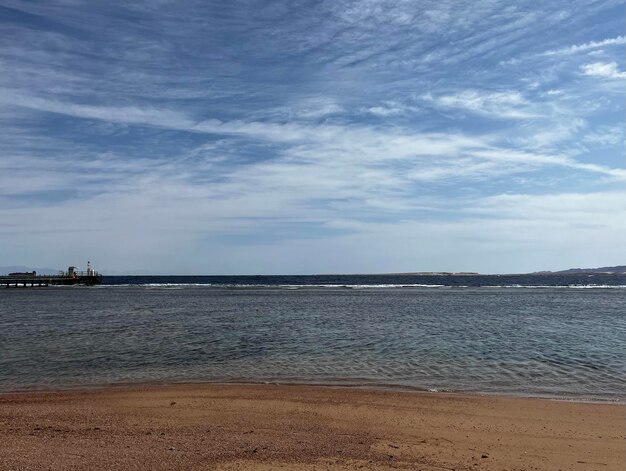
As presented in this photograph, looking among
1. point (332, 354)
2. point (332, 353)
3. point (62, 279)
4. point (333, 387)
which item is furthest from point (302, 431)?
point (62, 279)

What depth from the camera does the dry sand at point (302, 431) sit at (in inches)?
312

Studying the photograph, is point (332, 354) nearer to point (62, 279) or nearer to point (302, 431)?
point (302, 431)

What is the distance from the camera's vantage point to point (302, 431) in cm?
972

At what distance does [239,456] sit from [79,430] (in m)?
3.50

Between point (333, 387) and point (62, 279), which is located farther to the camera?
point (62, 279)

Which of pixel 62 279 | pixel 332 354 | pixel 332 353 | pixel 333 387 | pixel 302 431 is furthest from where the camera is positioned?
pixel 62 279

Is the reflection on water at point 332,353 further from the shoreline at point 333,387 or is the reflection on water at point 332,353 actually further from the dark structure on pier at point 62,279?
the dark structure on pier at point 62,279

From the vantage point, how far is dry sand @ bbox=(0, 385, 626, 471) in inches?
312

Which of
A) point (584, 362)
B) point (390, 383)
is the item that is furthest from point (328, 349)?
point (584, 362)

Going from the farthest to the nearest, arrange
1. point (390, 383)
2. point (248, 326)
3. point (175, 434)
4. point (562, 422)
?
point (248, 326), point (390, 383), point (562, 422), point (175, 434)

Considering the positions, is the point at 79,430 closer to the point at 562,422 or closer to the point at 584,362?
the point at 562,422

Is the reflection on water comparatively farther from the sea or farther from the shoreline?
the shoreline

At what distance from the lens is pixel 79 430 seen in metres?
9.64

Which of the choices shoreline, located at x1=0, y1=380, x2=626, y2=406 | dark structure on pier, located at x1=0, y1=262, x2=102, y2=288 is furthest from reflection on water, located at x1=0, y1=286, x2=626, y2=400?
dark structure on pier, located at x1=0, y1=262, x2=102, y2=288
